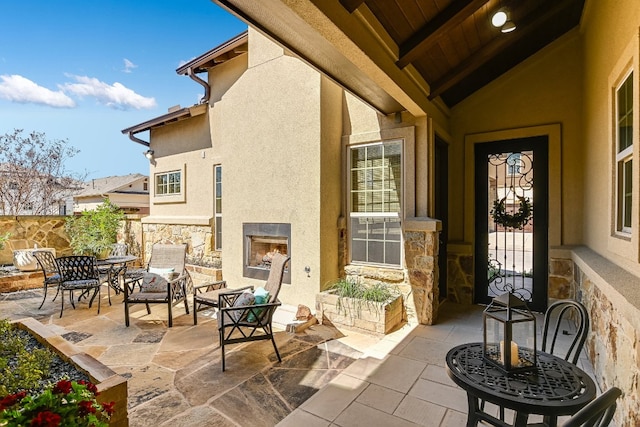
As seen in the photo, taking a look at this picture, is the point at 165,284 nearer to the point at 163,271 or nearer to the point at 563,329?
the point at 163,271

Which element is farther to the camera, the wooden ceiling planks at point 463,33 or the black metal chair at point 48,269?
the black metal chair at point 48,269

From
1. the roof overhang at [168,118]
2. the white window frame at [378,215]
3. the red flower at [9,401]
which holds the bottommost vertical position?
the red flower at [9,401]

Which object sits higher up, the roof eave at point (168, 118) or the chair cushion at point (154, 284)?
the roof eave at point (168, 118)

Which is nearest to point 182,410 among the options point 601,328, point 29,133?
point 601,328

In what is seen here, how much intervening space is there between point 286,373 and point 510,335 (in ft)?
7.22

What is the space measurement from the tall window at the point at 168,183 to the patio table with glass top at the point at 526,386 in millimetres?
7507

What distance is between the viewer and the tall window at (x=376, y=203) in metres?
4.68

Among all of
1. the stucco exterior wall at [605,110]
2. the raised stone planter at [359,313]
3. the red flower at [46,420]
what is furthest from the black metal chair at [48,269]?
the stucco exterior wall at [605,110]

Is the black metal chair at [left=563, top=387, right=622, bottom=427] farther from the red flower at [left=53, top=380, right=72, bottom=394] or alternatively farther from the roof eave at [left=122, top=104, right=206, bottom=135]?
the roof eave at [left=122, top=104, right=206, bottom=135]

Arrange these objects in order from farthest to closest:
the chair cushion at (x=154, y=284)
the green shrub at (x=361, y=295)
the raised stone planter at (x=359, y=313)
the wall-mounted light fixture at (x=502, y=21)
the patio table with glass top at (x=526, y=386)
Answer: the chair cushion at (x=154, y=284)
the green shrub at (x=361, y=295)
the raised stone planter at (x=359, y=313)
the wall-mounted light fixture at (x=502, y=21)
the patio table with glass top at (x=526, y=386)

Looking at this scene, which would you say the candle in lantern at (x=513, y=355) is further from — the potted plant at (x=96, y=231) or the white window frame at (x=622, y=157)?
the potted plant at (x=96, y=231)

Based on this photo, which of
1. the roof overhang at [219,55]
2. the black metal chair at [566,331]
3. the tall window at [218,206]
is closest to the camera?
the black metal chair at [566,331]

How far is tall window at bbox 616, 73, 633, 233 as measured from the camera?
2568 mm

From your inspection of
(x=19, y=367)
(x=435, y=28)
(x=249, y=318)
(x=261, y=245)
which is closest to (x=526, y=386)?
(x=249, y=318)
